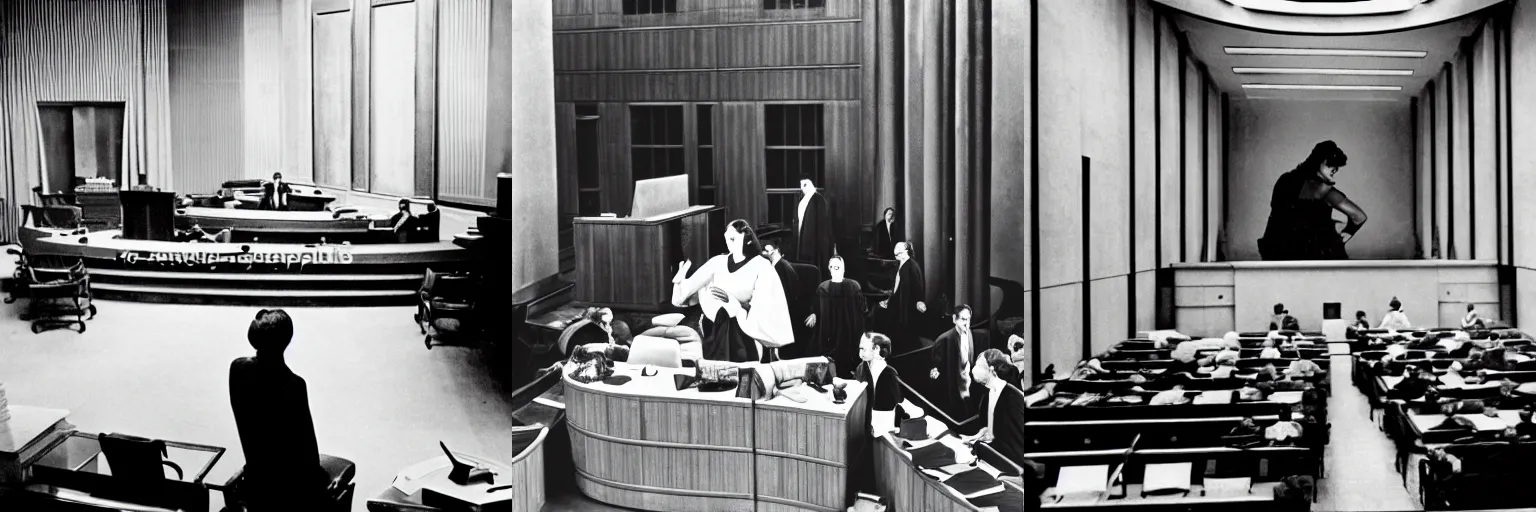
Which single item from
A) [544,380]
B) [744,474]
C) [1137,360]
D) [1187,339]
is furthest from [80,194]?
[1187,339]

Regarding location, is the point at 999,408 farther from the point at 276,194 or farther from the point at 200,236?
the point at 200,236

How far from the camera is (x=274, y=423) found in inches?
205

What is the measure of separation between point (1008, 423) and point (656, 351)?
169cm

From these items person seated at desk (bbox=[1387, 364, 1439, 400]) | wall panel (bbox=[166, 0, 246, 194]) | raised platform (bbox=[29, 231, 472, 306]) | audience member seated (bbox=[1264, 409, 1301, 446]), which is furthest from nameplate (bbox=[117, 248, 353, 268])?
person seated at desk (bbox=[1387, 364, 1439, 400])

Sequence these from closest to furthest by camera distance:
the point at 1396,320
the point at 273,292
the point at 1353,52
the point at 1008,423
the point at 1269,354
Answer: the point at 1008,423 < the point at 273,292 < the point at 1269,354 < the point at 1396,320 < the point at 1353,52

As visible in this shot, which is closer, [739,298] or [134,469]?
[739,298]

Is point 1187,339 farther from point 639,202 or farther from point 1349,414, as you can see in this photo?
point 639,202

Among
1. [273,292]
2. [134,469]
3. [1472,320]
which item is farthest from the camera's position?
[1472,320]

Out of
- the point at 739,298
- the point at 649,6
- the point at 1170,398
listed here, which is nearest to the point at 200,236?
the point at 649,6

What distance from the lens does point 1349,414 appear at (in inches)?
279

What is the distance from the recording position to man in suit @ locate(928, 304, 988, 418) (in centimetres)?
471

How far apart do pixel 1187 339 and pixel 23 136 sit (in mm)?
8043

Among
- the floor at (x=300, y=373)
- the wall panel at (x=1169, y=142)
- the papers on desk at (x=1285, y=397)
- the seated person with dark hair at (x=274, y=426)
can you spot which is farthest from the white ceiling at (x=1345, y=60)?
the seated person with dark hair at (x=274, y=426)

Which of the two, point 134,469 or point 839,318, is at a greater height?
point 839,318
